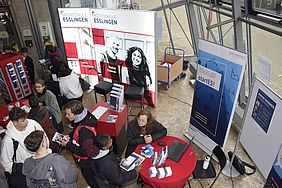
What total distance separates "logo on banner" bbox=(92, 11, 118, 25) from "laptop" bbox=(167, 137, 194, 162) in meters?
3.24

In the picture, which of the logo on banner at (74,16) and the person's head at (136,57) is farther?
the logo on banner at (74,16)

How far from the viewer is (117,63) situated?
19.1 feet

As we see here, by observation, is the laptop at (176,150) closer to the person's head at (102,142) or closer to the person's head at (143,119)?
the person's head at (143,119)

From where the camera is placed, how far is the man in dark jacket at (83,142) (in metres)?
2.58

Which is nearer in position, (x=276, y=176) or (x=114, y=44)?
(x=276, y=176)

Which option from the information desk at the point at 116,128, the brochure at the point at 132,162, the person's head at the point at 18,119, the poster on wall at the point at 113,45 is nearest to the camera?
the person's head at the point at 18,119

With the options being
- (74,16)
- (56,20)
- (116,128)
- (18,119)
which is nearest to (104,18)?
(74,16)

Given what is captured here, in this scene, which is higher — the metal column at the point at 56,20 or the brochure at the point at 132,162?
the metal column at the point at 56,20

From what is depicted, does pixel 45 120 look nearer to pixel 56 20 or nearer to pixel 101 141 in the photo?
pixel 101 141

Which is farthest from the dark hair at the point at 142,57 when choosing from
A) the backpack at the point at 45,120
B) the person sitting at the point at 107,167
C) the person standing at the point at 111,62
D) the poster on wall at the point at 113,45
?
the person sitting at the point at 107,167

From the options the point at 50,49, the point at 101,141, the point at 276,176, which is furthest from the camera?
the point at 50,49

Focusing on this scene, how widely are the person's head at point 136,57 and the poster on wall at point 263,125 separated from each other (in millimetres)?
2641

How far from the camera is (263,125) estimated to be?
10.1 ft

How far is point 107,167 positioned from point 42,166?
69 centimetres
